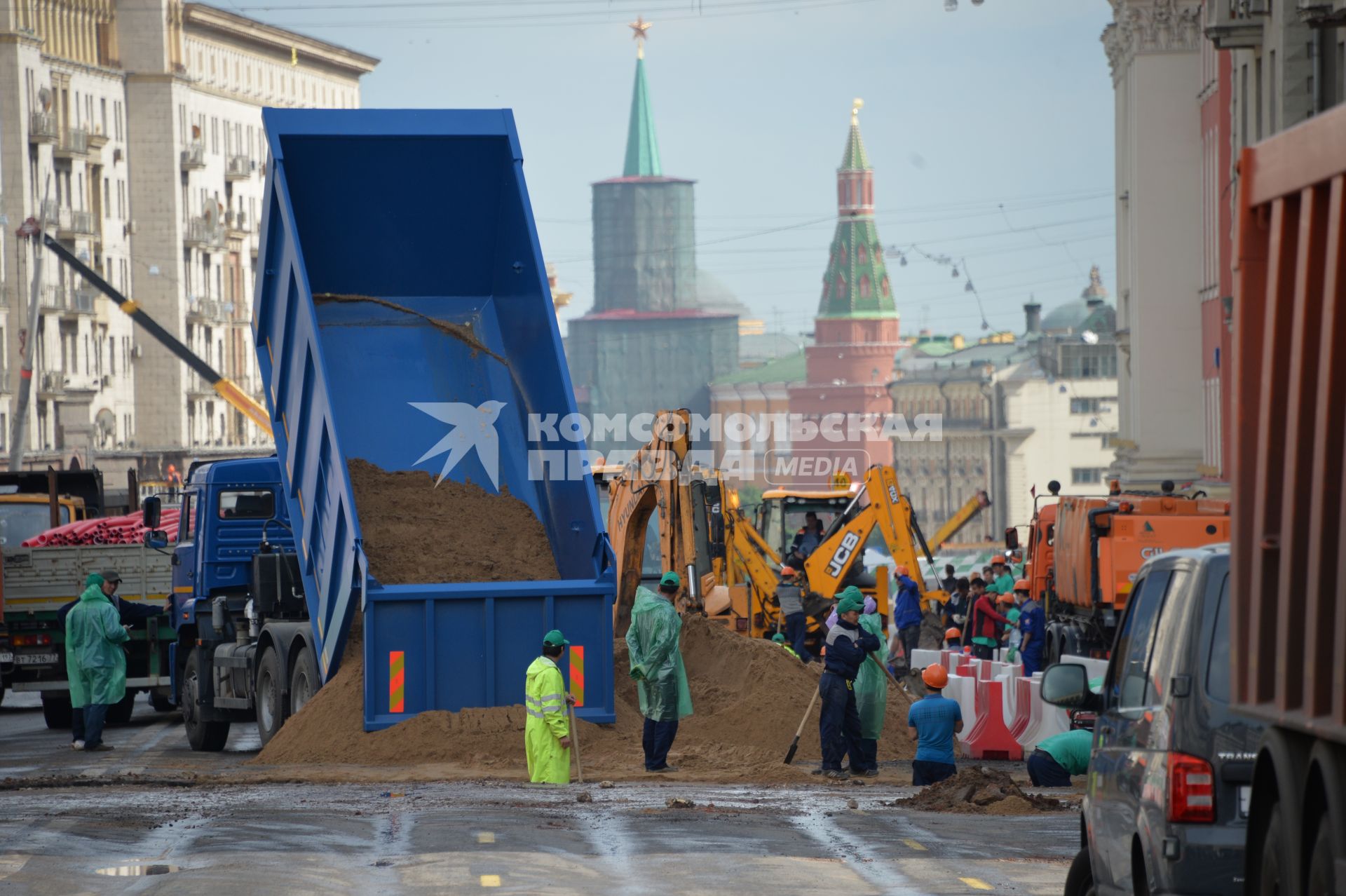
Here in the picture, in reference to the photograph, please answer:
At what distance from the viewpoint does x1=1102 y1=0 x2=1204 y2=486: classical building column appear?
1779 inches

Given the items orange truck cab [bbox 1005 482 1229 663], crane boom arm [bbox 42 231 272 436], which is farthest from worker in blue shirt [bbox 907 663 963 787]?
crane boom arm [bbox 42 231 272 436]

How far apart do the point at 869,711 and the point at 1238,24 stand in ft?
43.3

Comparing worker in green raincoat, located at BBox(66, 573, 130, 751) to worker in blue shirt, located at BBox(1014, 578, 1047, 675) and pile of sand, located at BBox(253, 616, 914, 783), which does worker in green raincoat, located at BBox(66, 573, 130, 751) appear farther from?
worker in blue shirt, located at BBox(1014, 578, 1047, 675)

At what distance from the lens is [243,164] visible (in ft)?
314

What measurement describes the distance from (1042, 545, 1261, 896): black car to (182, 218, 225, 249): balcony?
8454 cm

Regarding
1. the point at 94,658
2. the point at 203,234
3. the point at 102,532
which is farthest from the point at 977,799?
the point at 203,234

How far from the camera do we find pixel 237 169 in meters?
95.0

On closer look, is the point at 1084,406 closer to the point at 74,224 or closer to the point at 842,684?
the point at 74,224

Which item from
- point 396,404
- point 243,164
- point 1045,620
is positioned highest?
point 243,164

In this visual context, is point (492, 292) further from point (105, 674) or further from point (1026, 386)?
point (1026, 386)

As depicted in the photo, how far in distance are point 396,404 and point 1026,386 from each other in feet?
465

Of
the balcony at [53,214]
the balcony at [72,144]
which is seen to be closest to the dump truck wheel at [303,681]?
the balcony at [53,214]

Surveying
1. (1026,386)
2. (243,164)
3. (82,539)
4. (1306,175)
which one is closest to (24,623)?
(82,539)

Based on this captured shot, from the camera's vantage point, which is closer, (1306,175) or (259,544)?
(1306,175)
